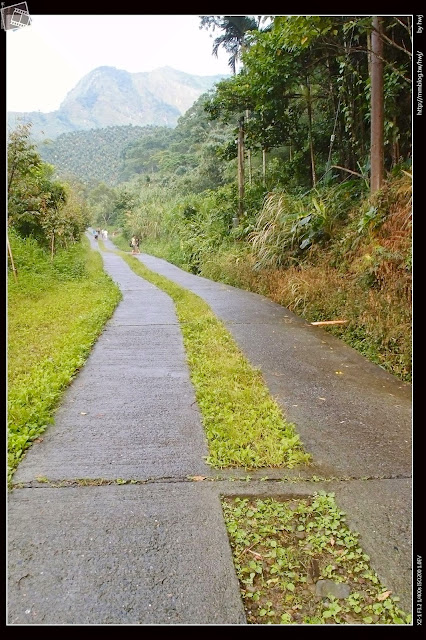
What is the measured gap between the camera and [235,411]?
2994 millimetres

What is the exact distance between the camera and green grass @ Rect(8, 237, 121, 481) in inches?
113

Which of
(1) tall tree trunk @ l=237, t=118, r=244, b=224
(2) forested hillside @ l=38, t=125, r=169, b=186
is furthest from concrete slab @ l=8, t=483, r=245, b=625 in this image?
(1) tall tree trunk @ l=237, t=118, r=244, b=224

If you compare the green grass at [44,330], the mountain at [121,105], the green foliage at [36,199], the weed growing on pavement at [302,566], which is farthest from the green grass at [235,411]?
the green foliage at [36,199]

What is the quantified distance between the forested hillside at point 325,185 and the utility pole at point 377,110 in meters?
0.01

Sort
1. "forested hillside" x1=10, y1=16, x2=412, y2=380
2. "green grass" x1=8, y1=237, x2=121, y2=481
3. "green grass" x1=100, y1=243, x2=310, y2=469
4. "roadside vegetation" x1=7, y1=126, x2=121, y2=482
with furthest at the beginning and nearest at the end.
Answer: "forested hillside" x1=10, y1=16, x2=412, y2=380 → "roadside vegetation" x1=7, y1=126, x2=121, y2=482 → "green grass" x1=8, y1=237, x2=121, y2=481 → "green grass" x1=100, y1=243, x2=310, y2=469

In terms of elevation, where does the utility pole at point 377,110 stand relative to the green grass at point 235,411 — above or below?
above

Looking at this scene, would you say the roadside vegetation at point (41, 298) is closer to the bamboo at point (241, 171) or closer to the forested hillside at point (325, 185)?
the forested hillside at point (325, 185)

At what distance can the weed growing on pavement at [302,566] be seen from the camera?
1.48 m

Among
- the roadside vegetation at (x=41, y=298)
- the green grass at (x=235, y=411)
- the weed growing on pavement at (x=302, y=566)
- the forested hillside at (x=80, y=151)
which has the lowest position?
the weed growing on pavement at (x=302, y=566)

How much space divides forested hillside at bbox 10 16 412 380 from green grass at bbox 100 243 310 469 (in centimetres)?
129

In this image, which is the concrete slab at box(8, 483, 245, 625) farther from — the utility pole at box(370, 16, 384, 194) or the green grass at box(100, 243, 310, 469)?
the utility pole at box(370, 16, 384, 194)
